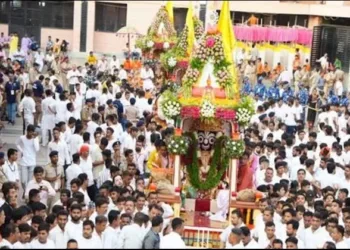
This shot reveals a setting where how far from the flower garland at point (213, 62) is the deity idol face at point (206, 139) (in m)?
0.91

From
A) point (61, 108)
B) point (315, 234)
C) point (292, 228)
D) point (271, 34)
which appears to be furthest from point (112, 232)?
point (271, 34)

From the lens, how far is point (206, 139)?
15312 mm

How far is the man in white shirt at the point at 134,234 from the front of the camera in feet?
37.7

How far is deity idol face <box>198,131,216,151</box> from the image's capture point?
15.3 meters

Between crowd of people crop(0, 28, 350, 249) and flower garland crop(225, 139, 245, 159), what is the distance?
80 cm

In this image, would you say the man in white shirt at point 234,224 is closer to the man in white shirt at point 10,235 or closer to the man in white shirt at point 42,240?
the man in white shirt at point 42,240

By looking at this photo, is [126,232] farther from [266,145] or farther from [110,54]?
[110,54]

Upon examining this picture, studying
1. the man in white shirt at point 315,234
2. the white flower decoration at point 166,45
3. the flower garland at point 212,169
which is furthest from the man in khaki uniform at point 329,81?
the man in white shirt at point 315,234

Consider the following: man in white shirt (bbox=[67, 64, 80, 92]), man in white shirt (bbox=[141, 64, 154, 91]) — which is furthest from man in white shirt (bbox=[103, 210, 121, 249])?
man in white shirt (bbox=[141, 64, 154, 91])

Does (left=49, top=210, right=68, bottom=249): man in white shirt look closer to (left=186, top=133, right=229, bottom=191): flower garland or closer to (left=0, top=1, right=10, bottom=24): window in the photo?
(left=186, top=133, right=229, bottom=191): flower garland

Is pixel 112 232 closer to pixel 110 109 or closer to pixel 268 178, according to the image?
pixel 268 178

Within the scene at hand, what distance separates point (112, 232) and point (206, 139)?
396 cm

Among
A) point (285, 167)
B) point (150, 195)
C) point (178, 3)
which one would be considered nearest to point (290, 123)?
point (285, 167)

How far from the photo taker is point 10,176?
14992 mm
